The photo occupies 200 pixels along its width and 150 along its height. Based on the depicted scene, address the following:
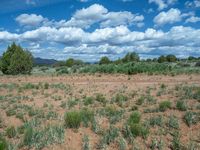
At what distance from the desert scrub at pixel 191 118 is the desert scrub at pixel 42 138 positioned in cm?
460

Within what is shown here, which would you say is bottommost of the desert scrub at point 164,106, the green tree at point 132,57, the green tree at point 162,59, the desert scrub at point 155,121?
the desert scrub at point 155,121

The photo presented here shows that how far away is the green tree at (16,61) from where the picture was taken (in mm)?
45938

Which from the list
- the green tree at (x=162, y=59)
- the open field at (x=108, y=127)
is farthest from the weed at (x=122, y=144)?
the green tree at (x=162, y=59)

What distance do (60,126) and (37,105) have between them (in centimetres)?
601

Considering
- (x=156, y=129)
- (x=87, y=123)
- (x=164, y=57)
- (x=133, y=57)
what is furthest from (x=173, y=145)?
(x=164, y=57)

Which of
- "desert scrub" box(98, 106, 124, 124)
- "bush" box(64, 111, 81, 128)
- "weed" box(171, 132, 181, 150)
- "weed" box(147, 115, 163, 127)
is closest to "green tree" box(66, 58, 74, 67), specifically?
"desert scrub" box(98, 106, 124, 124)

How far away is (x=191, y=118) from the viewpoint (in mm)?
11484

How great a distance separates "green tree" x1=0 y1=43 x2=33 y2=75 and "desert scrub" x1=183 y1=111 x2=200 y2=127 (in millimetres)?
37244

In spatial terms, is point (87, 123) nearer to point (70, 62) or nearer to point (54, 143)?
point (54, 143)

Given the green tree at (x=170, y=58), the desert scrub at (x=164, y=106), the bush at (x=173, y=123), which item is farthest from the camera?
the green tree at (x=170, y=58)

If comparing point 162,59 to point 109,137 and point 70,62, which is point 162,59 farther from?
point 109,137

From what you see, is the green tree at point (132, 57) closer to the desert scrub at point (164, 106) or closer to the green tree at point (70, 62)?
the green tree at point (70, 62)

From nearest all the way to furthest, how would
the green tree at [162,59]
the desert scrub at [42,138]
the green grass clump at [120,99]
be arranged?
the desert scrub at [42,138], the green grass clump at [120,99], the green tree at [162,59]

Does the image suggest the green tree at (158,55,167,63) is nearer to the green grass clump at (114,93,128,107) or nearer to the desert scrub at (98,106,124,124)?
the green grass clump at (114,93,128,107)
